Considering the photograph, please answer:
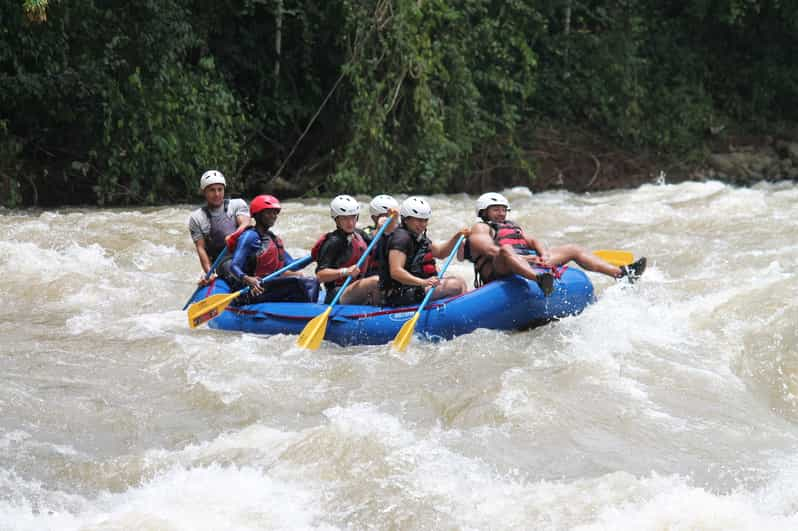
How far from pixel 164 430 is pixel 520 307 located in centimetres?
243

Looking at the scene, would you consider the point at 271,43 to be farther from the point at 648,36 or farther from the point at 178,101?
the point at 648,36

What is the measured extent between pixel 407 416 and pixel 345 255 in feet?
6.40

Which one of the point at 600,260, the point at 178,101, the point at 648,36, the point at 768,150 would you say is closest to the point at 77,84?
the point at 178,101

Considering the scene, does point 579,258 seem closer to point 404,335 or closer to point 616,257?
point 616,257

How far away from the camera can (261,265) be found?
7.45m

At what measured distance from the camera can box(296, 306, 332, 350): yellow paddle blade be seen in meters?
6.77

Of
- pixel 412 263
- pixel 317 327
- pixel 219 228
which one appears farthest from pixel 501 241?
pixel 219 228

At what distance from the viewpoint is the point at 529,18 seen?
53.8 ft

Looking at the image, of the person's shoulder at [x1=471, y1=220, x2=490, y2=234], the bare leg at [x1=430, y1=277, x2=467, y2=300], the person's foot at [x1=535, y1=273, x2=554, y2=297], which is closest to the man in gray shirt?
the bare leg at [x1=430, y1=277, x2=467, y2=300]

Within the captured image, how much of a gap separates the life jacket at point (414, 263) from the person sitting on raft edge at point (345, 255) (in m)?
0.14

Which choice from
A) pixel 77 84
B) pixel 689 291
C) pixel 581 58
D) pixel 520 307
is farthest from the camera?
pixel 581 58

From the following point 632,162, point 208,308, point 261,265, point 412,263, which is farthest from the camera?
point 632,162

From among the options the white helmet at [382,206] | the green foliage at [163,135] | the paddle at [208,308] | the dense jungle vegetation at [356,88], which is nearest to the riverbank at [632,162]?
the dense jungle vegetation at [356,88]

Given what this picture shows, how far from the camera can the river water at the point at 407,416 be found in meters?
4.44
